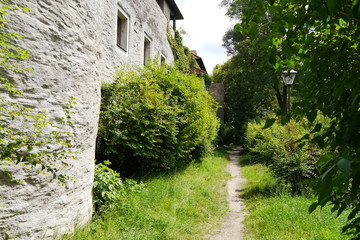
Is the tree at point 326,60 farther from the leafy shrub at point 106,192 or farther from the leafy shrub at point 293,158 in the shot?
the leafy shrub at point 293,158

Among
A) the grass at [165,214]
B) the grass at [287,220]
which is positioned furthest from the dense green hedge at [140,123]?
the grass at [287,220]

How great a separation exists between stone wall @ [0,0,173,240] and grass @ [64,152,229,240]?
1.40ft

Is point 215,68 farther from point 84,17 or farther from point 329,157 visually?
point 329,157

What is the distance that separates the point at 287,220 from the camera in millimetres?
5211

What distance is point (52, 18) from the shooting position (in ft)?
12.1

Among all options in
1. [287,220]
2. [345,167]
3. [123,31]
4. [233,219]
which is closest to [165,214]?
[233,219]

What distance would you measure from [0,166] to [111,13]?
22.8ft

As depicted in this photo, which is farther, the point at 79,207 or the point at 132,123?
the point at 132,123

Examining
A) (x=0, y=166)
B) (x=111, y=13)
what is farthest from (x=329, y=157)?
(x=111, y=13)

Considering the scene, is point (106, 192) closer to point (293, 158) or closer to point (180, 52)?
point (293, 158)

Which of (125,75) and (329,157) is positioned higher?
(125,75)

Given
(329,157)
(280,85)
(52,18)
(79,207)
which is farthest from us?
(280,85)

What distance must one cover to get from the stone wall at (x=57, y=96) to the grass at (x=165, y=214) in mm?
426

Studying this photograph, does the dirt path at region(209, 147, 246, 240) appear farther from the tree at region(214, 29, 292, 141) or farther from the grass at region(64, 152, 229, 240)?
the tree at region(214, 29, 292, 141)
